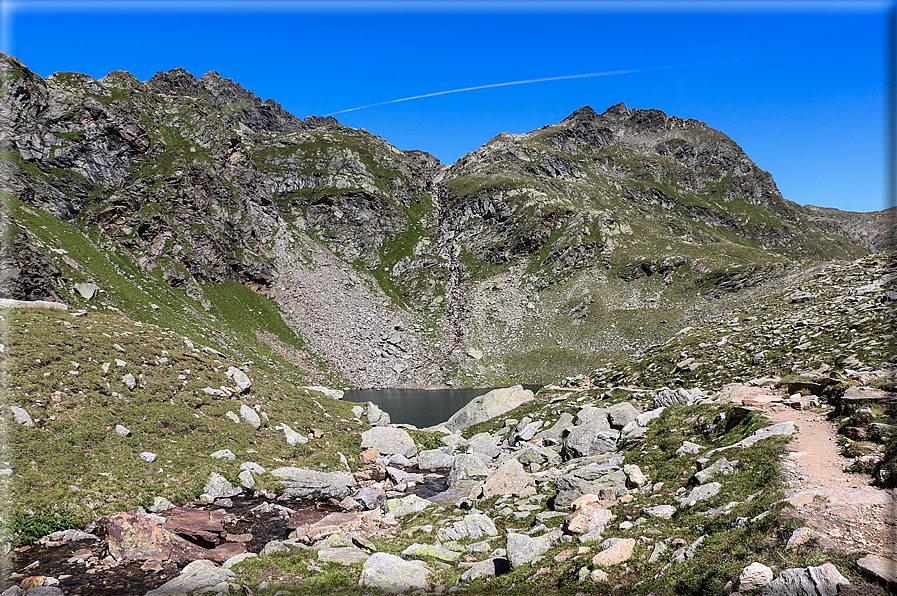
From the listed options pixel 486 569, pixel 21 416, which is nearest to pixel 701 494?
pixel 486 569

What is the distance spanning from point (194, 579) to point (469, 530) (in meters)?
9.83

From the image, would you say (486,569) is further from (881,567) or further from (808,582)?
(881,567)

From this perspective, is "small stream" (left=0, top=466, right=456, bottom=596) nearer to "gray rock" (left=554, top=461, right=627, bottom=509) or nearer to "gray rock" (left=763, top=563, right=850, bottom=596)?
"gray rock" (left=554, top=461, right=627, bottom=509)

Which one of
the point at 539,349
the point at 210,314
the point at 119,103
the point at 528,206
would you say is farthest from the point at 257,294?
the point at 528,206

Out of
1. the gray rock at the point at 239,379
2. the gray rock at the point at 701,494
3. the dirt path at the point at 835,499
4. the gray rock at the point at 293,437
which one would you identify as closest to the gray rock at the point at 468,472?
the gray rock at the point at 293,437

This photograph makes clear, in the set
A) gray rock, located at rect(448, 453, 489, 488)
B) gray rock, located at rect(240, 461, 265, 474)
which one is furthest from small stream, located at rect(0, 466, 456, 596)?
gray rock, located at rect(448, 453, 489, 488)

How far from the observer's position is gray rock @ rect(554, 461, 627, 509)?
16234 mm

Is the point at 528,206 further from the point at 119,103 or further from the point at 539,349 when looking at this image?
the point at 119,103

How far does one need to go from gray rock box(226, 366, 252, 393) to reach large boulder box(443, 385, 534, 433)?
2082 centimetres

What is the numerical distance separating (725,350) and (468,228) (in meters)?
161

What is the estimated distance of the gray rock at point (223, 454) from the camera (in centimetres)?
2383

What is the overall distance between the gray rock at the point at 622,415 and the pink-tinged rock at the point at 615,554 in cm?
1372

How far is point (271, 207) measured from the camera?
6117 inches

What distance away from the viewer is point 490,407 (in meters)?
41.7
